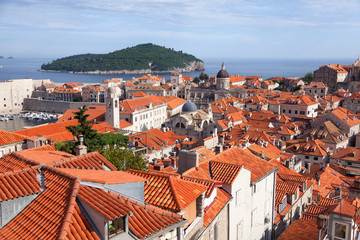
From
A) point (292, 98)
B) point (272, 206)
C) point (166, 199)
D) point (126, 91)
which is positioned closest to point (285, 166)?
point (272, 206)

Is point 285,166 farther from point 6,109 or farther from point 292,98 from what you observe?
point 6,109

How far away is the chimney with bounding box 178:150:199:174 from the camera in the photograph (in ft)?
36.0

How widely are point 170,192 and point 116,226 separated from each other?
7.97 ft

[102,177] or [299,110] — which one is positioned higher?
[102,177]

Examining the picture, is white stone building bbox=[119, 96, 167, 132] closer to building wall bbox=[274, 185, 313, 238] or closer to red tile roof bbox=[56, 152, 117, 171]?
building wall bbox=[274, 185, 313, 238]

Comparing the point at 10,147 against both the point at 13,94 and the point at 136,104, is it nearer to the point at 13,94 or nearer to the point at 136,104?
the point at 136,104

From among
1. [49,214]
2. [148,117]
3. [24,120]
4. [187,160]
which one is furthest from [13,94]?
[49,214]

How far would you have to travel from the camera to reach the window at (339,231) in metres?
7.52

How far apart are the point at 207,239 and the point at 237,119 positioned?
132 ft

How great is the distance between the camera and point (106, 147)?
2139 centimetres

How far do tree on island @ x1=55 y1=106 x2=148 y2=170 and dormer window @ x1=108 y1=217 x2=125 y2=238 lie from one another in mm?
8062

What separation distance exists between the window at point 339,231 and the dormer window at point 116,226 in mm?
4908

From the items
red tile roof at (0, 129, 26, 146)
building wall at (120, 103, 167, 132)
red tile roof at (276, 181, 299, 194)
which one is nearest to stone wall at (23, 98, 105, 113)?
building wall at (120, 103, 167, 132)

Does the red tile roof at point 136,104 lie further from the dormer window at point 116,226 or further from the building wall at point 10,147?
the dormer window at point 116,226
